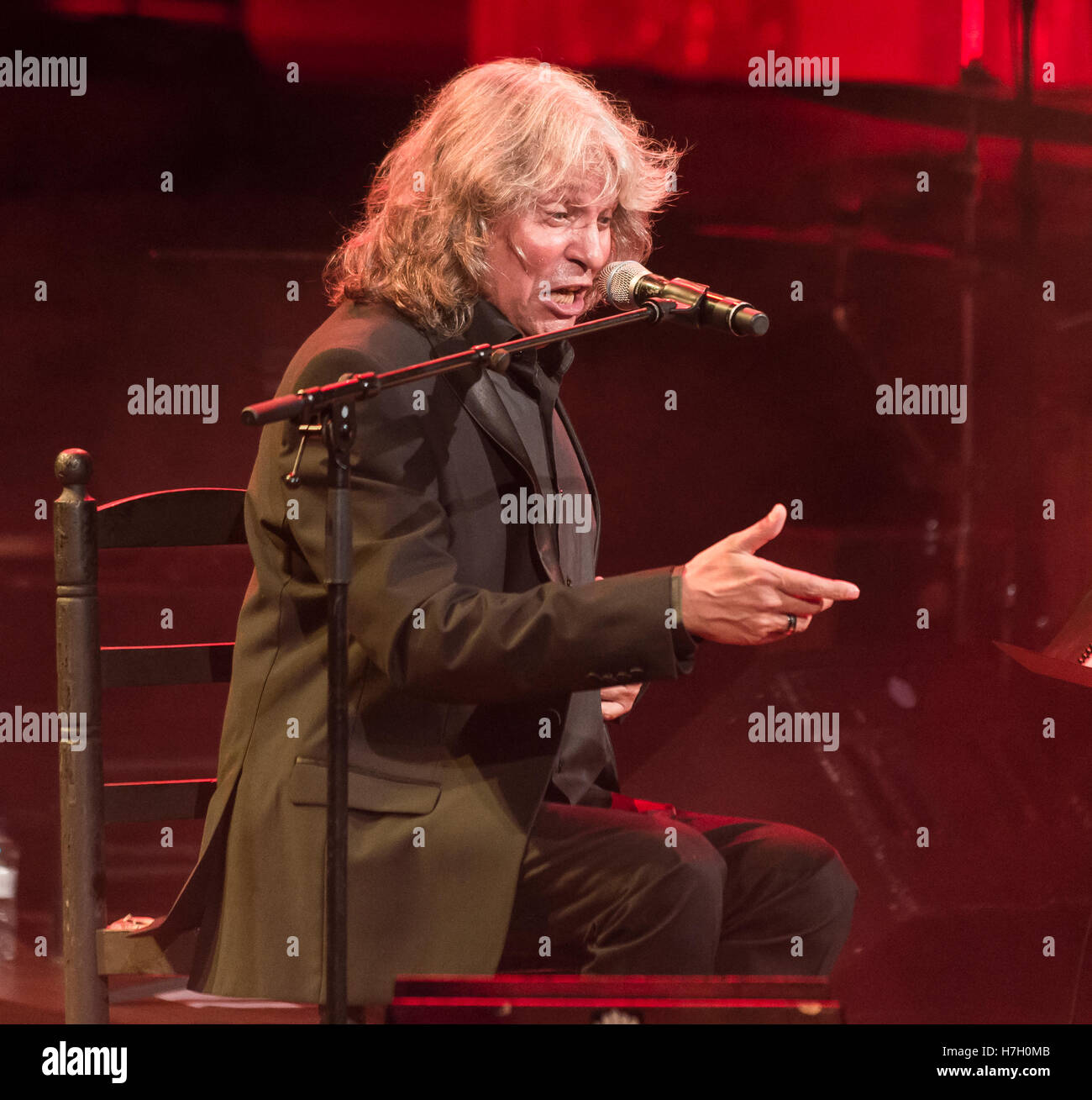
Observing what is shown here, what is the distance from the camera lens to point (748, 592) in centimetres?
153

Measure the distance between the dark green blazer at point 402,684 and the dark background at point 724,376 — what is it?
71.5 inches

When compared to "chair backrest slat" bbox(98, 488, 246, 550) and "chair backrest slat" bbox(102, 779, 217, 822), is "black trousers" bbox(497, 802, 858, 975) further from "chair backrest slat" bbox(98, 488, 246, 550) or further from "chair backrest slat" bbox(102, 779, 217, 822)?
"chair backrest slat" bbox(98, 488, 246, 550)

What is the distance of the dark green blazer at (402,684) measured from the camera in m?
1.59

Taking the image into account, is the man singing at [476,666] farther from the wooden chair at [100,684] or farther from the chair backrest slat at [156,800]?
the chair backrest slat at [156,800]

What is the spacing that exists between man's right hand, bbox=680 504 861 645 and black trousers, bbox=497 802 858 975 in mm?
342

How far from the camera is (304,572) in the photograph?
5.72ft

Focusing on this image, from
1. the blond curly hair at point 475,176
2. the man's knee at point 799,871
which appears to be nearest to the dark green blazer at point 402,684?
the blond curly hair at point 475,176

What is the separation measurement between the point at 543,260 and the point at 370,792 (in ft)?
2.58

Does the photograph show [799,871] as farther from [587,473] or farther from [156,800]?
[156,800]

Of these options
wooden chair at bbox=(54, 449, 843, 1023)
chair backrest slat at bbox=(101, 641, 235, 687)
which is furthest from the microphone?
chair backrest slat at bbox=(101, 641, 235, 687)

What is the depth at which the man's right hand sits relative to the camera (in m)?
1.52

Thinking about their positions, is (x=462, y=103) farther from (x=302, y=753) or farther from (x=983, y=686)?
(x=983, y=686)

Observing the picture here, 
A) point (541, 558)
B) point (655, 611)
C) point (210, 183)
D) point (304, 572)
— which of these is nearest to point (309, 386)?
point (304, 572)

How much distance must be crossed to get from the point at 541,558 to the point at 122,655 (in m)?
0.68
